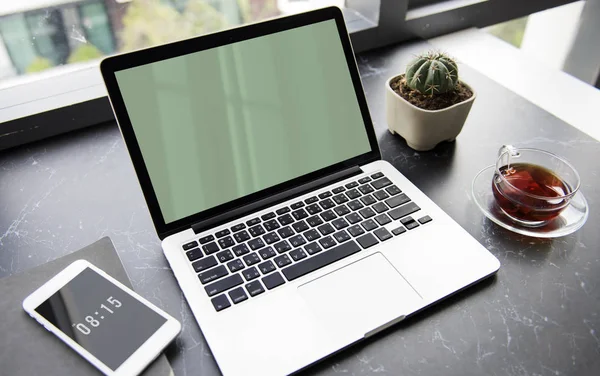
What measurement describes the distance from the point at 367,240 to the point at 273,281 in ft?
0.48

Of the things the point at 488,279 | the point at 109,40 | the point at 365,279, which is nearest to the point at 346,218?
the point at 365,279

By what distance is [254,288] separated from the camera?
25.1 inches

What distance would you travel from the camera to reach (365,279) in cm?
66

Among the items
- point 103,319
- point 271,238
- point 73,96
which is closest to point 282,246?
point 271,238

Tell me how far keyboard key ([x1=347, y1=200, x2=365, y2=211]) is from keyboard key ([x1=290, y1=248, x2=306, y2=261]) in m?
0.11

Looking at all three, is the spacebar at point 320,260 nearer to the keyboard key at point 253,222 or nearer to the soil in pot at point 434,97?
the keyboard key at point 253,222

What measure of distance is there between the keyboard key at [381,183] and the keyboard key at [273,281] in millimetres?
225

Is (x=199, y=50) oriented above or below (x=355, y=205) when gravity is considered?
above

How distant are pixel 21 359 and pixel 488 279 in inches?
22.7

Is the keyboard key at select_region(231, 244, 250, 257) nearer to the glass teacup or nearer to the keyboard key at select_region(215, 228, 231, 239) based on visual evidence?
the keyboard key at select_region(215, 228, 231, 239)

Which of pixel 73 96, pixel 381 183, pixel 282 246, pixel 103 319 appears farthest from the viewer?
Answer: pixel 73 96

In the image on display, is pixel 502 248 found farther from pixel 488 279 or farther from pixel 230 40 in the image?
pixel 230 40

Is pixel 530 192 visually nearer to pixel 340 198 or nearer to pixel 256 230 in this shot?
pixel 340 198

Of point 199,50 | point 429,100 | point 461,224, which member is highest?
point 199,50
